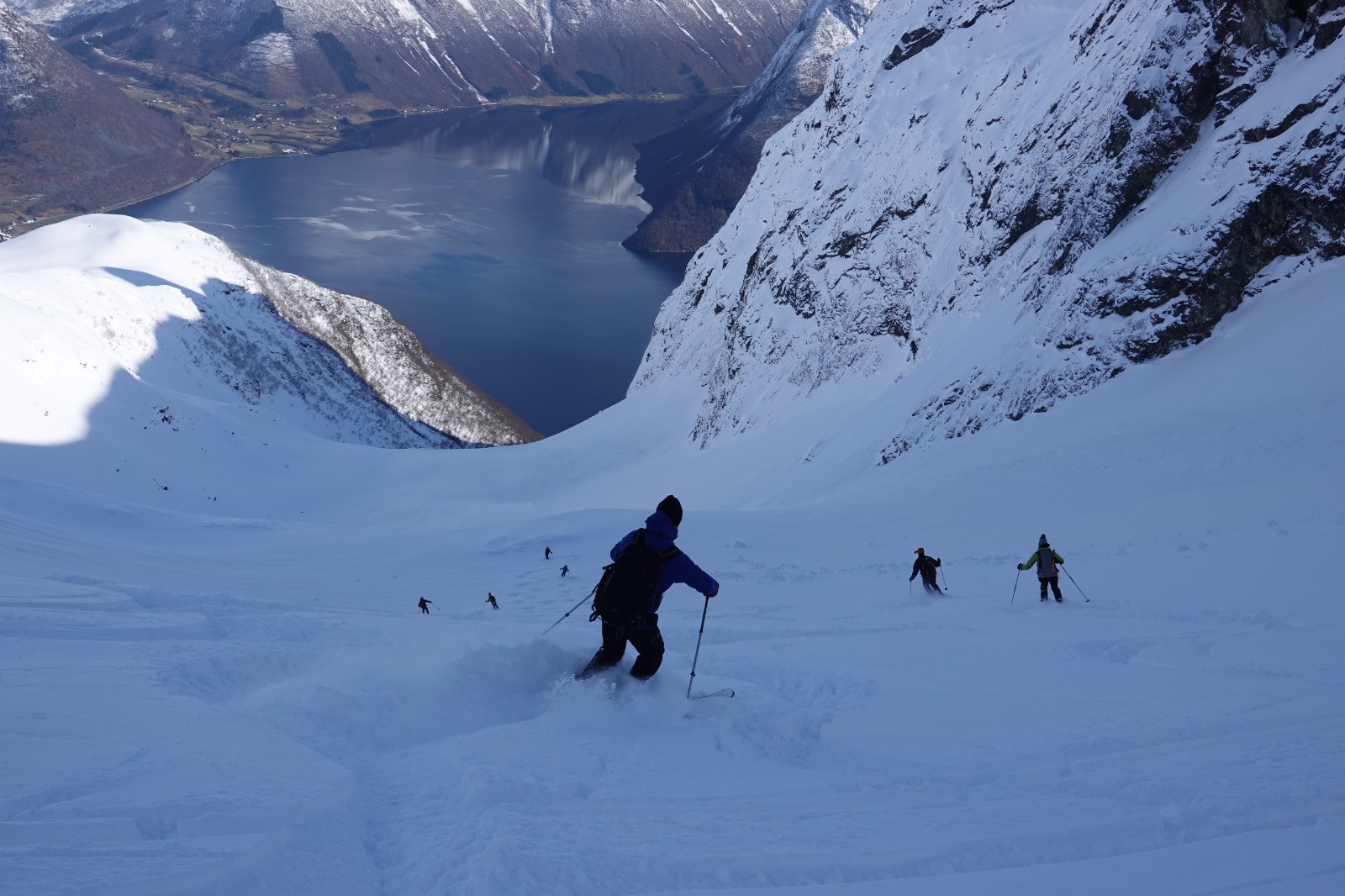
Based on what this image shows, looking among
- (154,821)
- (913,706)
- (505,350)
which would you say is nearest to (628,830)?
(154,821)

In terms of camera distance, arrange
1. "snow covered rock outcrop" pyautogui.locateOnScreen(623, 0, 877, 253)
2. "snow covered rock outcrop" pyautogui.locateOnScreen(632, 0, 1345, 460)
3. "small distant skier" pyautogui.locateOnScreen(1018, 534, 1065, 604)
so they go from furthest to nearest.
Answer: "snow covered rock outcrop" pyautogui.locateOnScreen(623, 0, 877, 253) < "snow covered rock outcrop" pyautogui.locateOnScreen(632, 0, 1345, 460) < "small distant skier" pyautogui.locateOnScreen(1018, 534, 1065, 604)

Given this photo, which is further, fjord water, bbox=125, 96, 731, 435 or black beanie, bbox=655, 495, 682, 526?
fjord water, bbox=125, 96, 731, 435

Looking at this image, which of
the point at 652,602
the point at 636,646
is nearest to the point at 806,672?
the point at 636,646

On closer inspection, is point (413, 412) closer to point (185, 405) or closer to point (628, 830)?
point (185, 405)

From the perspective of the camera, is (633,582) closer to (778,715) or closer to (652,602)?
(652,602)

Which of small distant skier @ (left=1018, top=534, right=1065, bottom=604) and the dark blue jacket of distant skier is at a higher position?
the dark blue jacket of distant skier

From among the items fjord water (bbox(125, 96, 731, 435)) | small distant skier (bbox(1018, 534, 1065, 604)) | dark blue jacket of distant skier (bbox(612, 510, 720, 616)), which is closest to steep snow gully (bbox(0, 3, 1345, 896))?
small distant skier (bbox(1018, 534, 1065, 604))

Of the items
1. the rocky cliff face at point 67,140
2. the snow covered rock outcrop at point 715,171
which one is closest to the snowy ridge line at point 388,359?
the snow covered rock outcrop at point 715,171

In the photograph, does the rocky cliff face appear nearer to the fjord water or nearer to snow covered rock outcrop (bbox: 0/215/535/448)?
the fjord water
